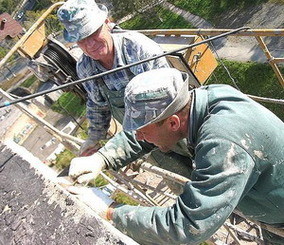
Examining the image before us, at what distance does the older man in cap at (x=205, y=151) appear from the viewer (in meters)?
2.10

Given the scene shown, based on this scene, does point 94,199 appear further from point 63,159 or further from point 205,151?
point 63,159

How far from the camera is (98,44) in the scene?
3584 mm

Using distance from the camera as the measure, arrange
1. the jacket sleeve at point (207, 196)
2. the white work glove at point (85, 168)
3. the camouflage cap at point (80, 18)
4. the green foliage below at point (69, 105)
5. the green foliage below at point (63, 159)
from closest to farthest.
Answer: the jacket sleeve at point (207, 196) < the white work glove at point (85, 168) < the camouflage cap at point (80, 18) < the green foliage below at point (63, 159) < the green foliage below at point (69, 105)

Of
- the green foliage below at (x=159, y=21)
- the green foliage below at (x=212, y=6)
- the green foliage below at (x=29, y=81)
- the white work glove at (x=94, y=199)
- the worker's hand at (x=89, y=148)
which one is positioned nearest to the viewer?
the white work glove at (x=94, y=199)

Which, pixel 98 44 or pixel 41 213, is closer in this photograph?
pixel 41 213

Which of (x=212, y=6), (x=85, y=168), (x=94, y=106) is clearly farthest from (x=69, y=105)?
(x=85, y=168)

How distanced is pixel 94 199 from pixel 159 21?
20.2m

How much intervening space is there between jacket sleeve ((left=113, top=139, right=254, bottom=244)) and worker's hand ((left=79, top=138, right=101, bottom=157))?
68.3 inches

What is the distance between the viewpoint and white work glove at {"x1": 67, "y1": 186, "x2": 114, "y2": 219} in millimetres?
2430

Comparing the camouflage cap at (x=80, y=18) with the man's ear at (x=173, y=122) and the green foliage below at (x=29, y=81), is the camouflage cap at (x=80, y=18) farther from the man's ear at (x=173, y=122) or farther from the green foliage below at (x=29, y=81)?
the green foliage below at (x=29, y=81)

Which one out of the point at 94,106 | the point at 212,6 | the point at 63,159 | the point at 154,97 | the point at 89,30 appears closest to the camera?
the point at 154,97

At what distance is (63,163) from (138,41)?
361 inches

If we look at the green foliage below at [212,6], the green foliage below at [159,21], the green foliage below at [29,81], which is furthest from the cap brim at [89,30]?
the green foliage below at [29,81]

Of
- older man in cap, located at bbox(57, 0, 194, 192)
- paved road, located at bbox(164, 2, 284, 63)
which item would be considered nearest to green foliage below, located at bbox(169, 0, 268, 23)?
paved road, located at bbox(164, 2, 284, 63)
